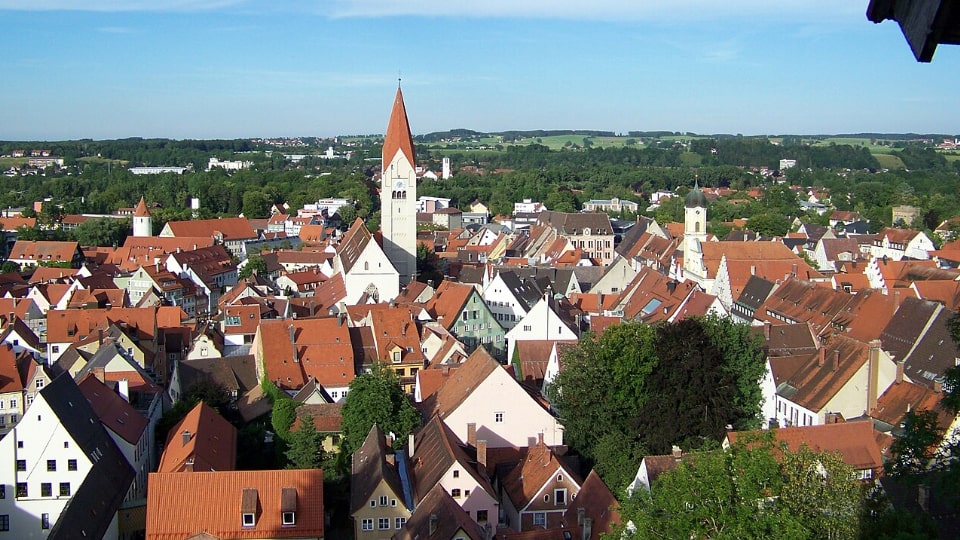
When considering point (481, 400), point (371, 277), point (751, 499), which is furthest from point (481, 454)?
point (371, 277)

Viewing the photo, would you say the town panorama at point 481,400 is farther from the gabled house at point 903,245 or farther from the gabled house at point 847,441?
the gabled house at point 903,245

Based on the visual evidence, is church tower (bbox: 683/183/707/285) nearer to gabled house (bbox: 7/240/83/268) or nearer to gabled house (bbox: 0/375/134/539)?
gabled house (bbox: 0/375/134/539)

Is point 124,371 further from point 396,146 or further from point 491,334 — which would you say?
point 396,146

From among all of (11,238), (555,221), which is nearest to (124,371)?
(555,221)

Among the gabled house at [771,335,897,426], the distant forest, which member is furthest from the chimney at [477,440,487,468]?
the distant forest

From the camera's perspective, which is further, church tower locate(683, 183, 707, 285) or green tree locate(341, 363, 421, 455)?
church tower locate(683, 183, 707, 285)

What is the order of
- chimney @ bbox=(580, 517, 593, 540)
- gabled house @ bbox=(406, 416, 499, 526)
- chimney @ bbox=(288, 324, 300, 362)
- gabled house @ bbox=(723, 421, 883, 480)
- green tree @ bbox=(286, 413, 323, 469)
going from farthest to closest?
chimney @ bbox=(288, 324, 300, 362)
green tree @ bbox=(286, 413, 323, 469)
gabled house @ bbox=(406, 416, 499, 526)
gabled house @ bbox=(723, 421, 883, 480)
chimney @ bbox=(580, 517, 593, 540)

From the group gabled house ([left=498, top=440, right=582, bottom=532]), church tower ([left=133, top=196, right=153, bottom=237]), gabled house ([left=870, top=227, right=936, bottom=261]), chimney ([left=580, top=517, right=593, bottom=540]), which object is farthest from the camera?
church tower ([left=133, top=196, right=153, bottom=237])
